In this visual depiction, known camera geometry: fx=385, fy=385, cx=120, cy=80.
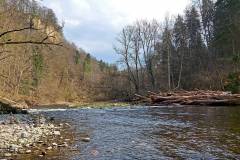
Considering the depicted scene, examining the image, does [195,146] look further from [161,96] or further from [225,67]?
[225,67]

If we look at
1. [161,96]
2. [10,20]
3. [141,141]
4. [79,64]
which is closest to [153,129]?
[141,141]

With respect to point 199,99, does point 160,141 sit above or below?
below

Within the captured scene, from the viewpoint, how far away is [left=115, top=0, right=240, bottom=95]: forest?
57.5 meters

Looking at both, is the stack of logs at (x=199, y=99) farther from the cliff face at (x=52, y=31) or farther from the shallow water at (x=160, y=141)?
the cliff face at (x=52, y=31)

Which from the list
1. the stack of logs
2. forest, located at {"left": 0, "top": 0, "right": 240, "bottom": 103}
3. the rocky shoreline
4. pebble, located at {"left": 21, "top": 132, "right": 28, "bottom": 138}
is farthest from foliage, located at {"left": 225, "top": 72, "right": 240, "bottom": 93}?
pebble, located at {"left": 21, "top": 132, "right": 28, "bottom": 138}

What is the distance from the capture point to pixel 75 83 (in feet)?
265

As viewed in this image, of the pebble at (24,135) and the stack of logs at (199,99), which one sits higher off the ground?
the stack of logs at (199,99)

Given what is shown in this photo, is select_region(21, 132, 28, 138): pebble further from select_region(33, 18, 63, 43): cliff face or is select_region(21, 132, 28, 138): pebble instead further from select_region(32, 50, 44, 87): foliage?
select_region(32, 50, 44, 87): foliage

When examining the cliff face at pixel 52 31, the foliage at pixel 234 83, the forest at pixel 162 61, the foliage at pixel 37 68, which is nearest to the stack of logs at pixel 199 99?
the foliage at pixel 234 83

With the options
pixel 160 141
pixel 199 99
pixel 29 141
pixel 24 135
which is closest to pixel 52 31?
pixel 29 141

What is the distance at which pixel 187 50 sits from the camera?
2655 inches

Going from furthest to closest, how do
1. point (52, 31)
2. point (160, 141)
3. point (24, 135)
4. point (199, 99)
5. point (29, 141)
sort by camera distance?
point (199, 99) → point (24, 135) → point (160, 141) → point (29, 141) → point (52, 31)

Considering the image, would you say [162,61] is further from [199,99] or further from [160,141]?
[160,141]

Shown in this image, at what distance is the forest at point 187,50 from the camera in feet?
189
